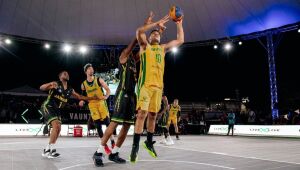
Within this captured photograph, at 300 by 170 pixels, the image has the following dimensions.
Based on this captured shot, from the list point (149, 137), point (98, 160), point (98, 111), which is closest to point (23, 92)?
point (98, 111)

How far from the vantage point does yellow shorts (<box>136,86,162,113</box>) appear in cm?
491

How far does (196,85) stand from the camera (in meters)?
34.2

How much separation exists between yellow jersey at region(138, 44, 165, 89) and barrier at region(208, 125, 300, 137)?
1411 cm

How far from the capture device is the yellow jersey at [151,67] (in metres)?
5.01

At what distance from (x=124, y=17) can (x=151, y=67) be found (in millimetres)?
20051

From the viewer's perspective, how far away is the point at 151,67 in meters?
5.03

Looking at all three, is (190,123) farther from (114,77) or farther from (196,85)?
(196,85)

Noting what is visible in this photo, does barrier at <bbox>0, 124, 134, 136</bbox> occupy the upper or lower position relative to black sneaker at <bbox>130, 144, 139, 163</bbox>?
lower

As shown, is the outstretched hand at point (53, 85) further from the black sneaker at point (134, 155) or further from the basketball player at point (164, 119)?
the basketball player at point (164, 119)

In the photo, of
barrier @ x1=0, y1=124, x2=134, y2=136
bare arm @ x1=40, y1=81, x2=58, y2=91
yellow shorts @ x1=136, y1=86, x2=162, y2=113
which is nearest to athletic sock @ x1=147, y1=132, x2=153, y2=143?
yellow shorts @ x1=136, y1=86, x2=162, y2=113

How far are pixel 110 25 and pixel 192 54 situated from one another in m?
12.3

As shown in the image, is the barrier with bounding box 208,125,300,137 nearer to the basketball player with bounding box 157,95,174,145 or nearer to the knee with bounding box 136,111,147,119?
the basketball player with bounding box 157,95,174,145

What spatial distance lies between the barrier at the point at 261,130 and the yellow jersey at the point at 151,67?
46.3ft

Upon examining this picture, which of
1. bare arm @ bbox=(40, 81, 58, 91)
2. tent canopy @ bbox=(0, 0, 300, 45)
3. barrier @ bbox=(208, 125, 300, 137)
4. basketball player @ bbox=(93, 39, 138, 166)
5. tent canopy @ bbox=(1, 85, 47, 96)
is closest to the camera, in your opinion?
basketball player @ bbox=(93, 39, 138, 166)
